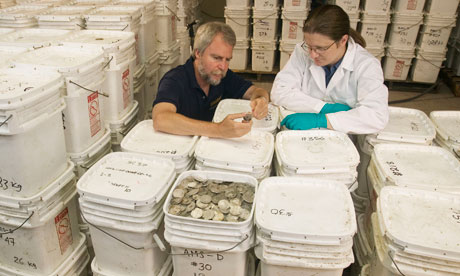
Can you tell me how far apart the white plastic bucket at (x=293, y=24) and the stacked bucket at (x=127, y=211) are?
12.2 feet

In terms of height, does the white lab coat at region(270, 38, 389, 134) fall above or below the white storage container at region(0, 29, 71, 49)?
below

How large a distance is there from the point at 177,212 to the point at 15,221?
782 millimetres

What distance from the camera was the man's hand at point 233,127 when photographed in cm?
200

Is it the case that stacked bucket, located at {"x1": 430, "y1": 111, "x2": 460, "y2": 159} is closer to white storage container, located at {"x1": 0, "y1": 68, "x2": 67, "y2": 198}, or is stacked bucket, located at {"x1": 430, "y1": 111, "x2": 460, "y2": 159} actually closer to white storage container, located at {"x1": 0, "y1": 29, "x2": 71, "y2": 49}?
white storage container, located at {"x1": 0, "y1": 68, "x2": 67, "y2": 198}

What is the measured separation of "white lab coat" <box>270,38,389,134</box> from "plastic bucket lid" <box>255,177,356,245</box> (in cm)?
59

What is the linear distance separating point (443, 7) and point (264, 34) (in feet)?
7.36

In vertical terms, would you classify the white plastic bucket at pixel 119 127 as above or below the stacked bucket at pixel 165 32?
below

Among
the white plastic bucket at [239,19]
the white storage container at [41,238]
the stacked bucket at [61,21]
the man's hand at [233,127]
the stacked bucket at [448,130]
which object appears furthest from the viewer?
the white plastic bucket at [239,19]

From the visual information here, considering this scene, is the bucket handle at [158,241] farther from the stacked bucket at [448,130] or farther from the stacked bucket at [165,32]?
the stacked bucket at [165,32]

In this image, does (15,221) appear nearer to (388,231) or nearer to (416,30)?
(388,231)

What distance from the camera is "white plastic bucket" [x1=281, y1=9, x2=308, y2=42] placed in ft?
16.5

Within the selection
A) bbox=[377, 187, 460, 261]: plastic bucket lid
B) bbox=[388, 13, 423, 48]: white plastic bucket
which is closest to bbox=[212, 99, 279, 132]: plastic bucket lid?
bbox=[377, 187, 460, 261]: plastic bucket lid

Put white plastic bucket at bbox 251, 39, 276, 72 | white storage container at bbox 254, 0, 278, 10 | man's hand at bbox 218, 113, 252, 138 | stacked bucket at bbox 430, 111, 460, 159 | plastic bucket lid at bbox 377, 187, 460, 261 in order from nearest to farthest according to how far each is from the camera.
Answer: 1. plastic bucket lid at bbox 377, 187, 460, 261
2. man's hand at bbox 218, 113, 252, 138
3. stacked bucket at bbox 430, 111, 460, 159
4. white storage container at bbox 254, 0, 278, 10
5. white plastic bucket at bbox 251, 39, 276, 72

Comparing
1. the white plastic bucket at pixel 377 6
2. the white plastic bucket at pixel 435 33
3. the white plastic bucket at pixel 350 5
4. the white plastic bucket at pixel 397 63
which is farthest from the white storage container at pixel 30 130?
the white plastic bucket at pixel 435 33
